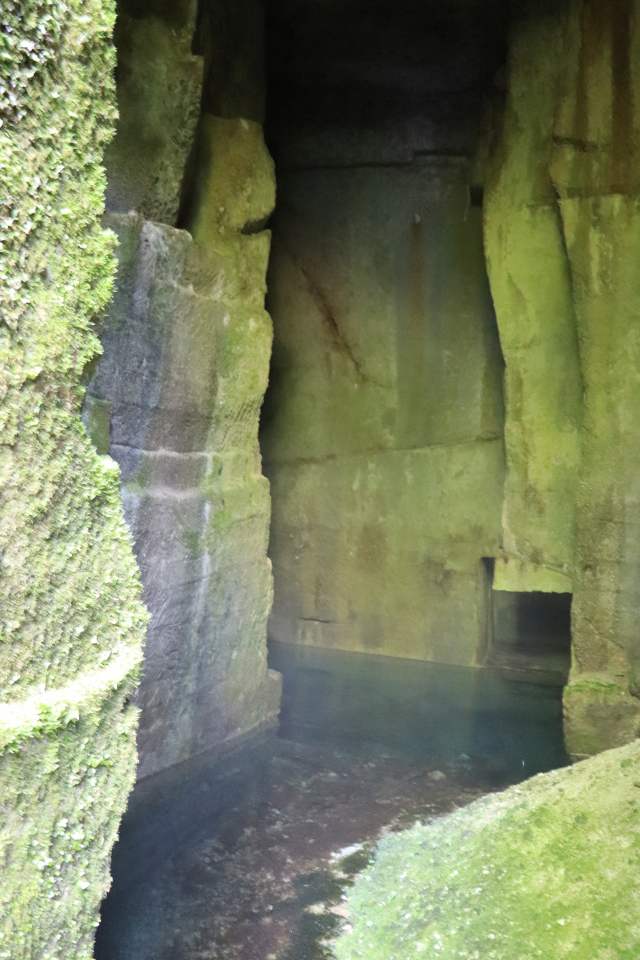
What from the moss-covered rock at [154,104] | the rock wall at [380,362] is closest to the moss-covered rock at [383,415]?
the rock wall at [380,362]

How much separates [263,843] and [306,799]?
0.50 m

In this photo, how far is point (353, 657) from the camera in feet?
22.8

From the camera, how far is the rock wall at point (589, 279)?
4941 millimetres

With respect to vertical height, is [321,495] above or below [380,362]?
below

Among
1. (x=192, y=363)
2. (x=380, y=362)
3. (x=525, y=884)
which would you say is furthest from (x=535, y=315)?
(x=525, y=884)

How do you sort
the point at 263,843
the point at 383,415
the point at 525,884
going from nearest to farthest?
1. the point at 525,884
2. the point at 263,843
3. the point at 383,415

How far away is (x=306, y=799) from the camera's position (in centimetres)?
445

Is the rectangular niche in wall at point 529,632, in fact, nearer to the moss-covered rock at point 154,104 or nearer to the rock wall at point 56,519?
the moss-covered rock at point 154,104

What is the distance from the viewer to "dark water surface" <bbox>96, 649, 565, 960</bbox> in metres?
3.30

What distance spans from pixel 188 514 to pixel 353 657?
264cm

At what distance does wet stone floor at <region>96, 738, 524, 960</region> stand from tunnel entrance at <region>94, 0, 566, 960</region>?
0.01 meters

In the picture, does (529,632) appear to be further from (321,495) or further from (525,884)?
(525,884)

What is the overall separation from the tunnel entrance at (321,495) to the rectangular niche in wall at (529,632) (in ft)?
0.10

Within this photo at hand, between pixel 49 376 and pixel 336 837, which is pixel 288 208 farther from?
pixel 49 376
